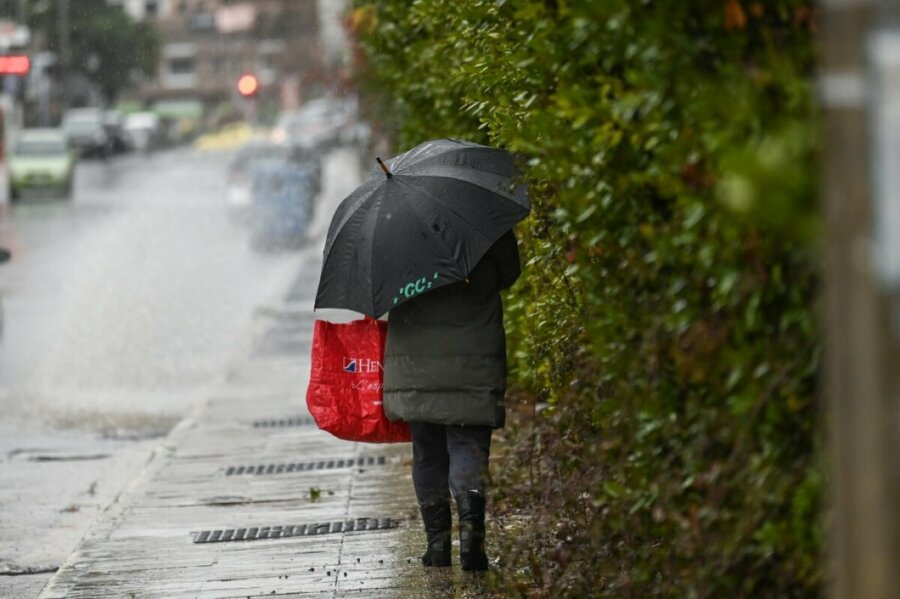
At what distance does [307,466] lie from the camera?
10.3 metres

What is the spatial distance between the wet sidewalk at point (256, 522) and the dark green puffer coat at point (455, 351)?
2.42 ft

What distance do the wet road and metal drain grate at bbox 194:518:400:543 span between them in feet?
2.64

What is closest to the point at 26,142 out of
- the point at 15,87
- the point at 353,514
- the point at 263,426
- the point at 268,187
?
the point at 15,87

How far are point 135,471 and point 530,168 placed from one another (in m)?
5.81

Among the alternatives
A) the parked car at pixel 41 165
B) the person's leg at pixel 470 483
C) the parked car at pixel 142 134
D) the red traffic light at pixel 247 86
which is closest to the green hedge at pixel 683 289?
the person's leg at pixel 470 483

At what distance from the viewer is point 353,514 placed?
337 inches

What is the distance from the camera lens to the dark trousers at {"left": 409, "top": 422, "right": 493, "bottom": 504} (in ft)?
22.6

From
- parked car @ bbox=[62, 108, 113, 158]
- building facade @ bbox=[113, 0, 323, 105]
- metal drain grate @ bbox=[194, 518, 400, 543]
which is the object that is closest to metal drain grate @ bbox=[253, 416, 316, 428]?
metal drain grate @ bbox=[194, 518, 400, 543]

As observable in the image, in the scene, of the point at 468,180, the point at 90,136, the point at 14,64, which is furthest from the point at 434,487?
the point at 90,136

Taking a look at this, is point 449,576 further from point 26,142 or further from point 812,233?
point 26,142

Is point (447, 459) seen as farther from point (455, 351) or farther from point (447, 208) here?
point (447, 208)

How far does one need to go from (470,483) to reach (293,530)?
1.67 metres

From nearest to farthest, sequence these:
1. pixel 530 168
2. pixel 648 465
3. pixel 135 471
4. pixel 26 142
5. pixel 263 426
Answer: pixel 648 465 → pixel 530 168 → pixel 135 471 → pixel 263 426 → pixel 26 142

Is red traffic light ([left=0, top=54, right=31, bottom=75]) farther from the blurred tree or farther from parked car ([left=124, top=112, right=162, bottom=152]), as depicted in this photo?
the blurred tree
